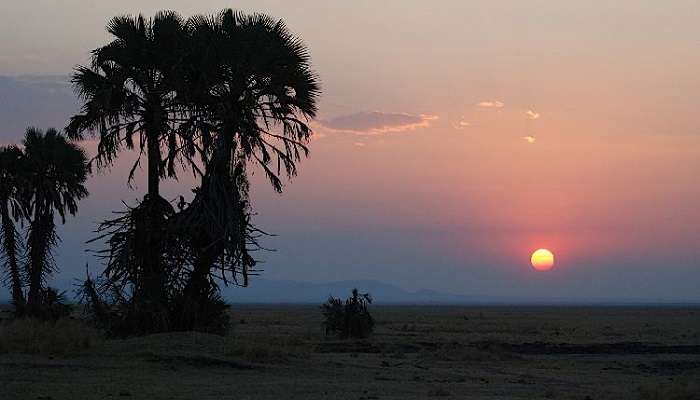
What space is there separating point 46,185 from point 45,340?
1824cm

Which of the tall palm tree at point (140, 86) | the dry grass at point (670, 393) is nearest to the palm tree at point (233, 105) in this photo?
the tall palm tree at point (140, 86)

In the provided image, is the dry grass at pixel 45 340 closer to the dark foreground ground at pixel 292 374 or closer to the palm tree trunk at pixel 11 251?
the dark foreground ground at pixel 292 374

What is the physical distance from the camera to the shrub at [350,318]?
4388 centimetres

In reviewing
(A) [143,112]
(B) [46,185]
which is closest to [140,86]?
(A) [143,112]

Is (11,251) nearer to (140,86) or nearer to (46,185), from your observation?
(46,185)

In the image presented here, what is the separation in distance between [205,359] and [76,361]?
3048 millimetres

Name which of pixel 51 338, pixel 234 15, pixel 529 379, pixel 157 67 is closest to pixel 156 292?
pixel 51 338

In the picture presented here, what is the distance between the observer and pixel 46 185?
40500 mm

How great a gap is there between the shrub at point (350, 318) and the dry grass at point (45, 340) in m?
20.4

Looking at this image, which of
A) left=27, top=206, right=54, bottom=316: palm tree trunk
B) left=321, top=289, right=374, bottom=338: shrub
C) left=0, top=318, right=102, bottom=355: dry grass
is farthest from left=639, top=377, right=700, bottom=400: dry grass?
left=27, top=206, right=54, bottom=316: palm tree trunk

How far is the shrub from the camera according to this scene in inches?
1727

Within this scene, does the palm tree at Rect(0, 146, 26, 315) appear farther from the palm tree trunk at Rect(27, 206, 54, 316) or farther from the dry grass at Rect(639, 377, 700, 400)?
the dry grass at Rect(639, 377, 700, 400)

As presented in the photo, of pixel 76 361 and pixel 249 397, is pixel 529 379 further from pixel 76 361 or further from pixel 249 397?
pixel 76 361

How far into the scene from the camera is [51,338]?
23.6 meters
